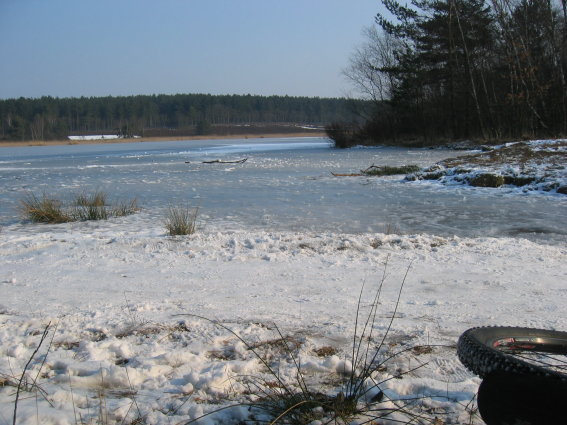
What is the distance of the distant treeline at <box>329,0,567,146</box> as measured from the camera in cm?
2709

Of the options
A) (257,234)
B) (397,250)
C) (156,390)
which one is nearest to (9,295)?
(156,390)

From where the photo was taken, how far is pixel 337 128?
42906 mm

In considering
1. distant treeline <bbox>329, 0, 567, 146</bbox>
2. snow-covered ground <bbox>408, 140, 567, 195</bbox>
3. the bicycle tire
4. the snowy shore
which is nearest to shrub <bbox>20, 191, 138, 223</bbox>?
the snowy shore

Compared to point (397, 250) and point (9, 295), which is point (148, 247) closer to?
point (9, 295)

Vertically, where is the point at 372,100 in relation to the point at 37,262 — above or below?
above

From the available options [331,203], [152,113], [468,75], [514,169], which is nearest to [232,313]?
[331,203]

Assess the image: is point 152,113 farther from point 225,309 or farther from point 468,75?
point 225,309

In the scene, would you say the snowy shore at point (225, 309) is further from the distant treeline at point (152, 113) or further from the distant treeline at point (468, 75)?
the distant treeline at point (152, 113)

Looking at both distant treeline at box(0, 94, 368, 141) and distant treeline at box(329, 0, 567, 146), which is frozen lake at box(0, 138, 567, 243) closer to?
distant treeline at box(329, 0, 567, 146)

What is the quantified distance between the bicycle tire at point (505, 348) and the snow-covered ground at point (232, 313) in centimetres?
23

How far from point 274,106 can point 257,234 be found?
145797 mm

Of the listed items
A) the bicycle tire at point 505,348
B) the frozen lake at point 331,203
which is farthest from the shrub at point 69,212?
the bicycle tire at point 505,348

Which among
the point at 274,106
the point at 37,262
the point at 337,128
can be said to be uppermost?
the point at 274,106

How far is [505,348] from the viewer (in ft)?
7.47
